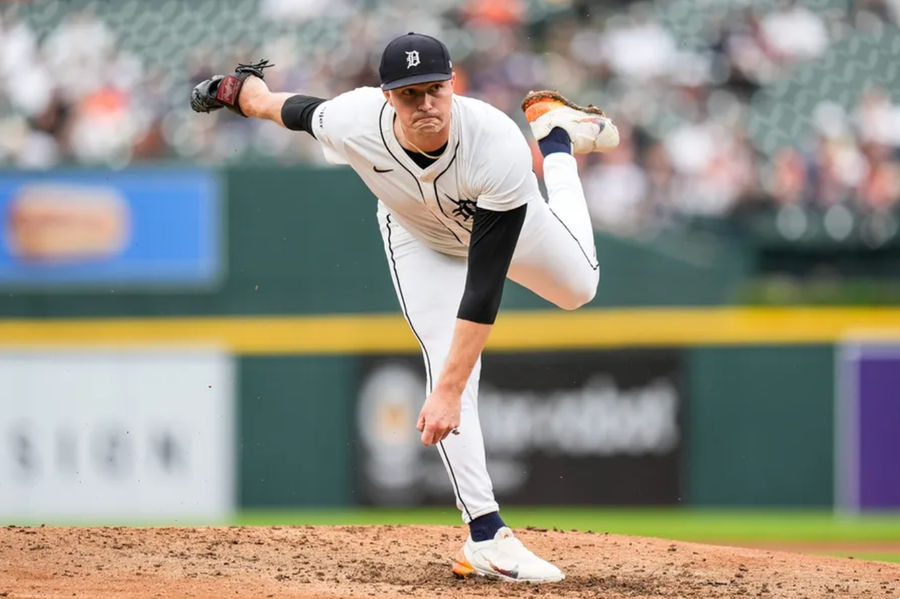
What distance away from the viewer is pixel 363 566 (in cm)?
509

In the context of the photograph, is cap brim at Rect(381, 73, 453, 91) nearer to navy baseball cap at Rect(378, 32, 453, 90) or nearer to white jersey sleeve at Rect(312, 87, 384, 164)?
navy baseball cap at Rect(378, 32, 453, 90)

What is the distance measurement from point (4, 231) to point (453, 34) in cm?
375

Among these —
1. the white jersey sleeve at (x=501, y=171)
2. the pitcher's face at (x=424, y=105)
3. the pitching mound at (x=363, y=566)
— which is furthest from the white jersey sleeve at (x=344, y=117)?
the pitching mound at (x=363, y=566)

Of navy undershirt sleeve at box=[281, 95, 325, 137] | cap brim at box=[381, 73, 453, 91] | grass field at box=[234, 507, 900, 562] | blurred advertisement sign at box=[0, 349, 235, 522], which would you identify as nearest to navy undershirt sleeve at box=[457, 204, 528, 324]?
cap brim at box=[381, 73, 453, 91]

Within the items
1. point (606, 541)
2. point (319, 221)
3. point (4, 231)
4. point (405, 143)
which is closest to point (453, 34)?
point (319, 221)

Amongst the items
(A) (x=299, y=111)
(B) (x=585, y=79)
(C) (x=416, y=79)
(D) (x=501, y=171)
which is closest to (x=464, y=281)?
(D) (x=501, y=171)

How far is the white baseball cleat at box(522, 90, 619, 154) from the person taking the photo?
5285mm

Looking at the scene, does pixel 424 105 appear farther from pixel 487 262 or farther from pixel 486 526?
pixel 486 526

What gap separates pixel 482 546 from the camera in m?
4.76

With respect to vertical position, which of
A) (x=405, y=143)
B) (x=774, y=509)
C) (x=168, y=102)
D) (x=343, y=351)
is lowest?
(x=774, y=509)

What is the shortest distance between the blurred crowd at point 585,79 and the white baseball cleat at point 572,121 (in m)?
4.87

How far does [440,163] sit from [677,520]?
5.94 m

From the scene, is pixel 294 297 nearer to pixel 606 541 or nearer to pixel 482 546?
Result: pixel 606 541

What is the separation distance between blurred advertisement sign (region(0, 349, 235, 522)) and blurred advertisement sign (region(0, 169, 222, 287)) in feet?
1.95
